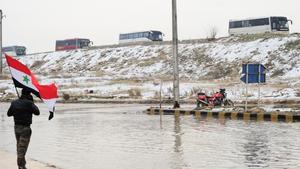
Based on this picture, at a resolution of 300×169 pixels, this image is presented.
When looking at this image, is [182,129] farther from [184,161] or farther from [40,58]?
[40,58]

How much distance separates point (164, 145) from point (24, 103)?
5.44 meters

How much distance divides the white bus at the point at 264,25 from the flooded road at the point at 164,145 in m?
57.3

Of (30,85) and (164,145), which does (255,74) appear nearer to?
(164,145)

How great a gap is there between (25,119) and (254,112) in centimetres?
1595

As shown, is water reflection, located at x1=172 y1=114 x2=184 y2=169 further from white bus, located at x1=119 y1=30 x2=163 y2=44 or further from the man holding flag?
white bus, located at x1=119 y1=30 x2=163 y2=44

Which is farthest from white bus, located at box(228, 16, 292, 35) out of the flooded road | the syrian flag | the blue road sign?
the syrian flag

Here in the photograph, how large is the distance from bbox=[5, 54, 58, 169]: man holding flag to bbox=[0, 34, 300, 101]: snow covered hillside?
26908 mm

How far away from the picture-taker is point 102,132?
17.8 m

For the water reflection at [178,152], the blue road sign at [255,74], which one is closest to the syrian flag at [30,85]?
the water reflection at [178,152]

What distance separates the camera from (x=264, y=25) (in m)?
76.1

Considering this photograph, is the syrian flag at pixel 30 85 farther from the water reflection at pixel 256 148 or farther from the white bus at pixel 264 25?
the white bus at pixel 264 25

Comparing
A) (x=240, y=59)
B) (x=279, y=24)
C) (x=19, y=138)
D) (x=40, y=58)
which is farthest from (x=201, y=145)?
(x=40, y=58)

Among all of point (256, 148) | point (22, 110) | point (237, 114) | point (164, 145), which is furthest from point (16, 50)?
point (22, 110)

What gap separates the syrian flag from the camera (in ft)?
31.2
